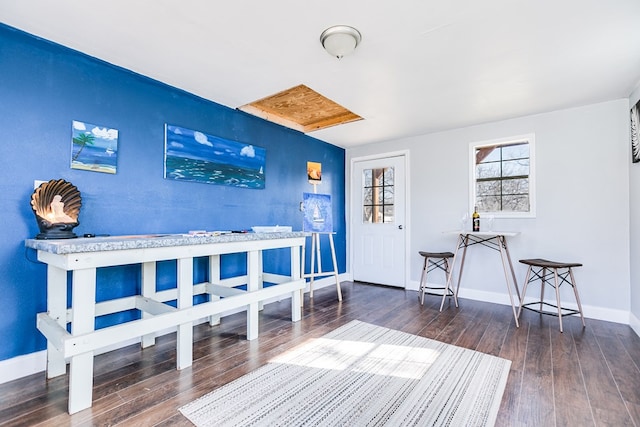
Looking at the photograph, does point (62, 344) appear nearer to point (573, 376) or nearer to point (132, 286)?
point (132, 286)

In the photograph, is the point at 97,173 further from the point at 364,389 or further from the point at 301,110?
the point at 364,389

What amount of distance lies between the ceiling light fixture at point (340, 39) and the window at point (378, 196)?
2.81 m

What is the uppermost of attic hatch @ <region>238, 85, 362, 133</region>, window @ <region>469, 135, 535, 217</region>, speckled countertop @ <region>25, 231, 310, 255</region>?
attic hatch @ <region>238, 85, 362, 133</region>

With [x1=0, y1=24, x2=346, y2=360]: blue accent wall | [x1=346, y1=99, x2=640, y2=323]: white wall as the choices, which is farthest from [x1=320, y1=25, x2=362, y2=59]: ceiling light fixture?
[x1=346, y1=99, x2=640, y2=323]: white wall

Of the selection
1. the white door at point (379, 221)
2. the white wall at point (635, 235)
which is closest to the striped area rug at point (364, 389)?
the white wall at point (635, 235)

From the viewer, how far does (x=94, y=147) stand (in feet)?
7.73

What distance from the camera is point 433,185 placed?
4.32 m

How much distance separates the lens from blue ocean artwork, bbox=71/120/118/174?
2.27 meters

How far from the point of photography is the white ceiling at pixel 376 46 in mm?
1810

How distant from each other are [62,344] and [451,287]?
161 inches

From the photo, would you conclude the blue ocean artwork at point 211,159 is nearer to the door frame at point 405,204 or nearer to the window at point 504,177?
the door frame at point 405,204

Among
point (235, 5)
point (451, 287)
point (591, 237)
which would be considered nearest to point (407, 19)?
point (235, 5)

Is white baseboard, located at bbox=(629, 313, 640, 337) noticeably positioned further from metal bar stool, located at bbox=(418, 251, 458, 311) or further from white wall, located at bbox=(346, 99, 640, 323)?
metal bar stool, located at bbox=(418, 251, 458, 311)

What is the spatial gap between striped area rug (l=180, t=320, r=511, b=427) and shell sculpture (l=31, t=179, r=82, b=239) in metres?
1.43
